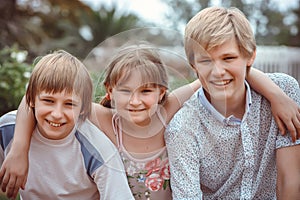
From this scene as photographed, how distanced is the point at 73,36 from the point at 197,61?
931 cm

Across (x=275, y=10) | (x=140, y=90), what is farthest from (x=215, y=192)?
(x=275, y=10)

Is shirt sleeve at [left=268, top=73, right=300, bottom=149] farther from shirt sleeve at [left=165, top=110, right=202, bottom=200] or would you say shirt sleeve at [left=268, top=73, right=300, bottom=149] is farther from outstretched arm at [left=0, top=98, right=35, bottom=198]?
outstretched arm at [left=0, top=98, right=35, bottom=198]

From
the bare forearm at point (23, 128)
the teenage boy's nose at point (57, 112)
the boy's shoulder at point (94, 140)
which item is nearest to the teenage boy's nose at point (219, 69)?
the boy's shoulder at point (94, 140)

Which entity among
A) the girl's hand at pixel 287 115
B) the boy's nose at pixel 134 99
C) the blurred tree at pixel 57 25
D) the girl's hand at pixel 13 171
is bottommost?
the blurred tree at pixel 57 25

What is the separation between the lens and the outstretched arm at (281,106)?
222cm

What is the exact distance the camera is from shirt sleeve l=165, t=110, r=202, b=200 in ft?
7.14

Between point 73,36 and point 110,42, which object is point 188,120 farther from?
point 73,36

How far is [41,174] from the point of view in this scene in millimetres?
2270

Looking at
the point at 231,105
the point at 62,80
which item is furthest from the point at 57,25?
the point at 231,105

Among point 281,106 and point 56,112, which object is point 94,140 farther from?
point 281,106

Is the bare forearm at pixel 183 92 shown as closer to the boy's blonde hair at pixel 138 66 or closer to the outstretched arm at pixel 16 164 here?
the boy's blonde hair at pixel 138 66

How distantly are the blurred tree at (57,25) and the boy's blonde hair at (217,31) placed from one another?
762 centimetres

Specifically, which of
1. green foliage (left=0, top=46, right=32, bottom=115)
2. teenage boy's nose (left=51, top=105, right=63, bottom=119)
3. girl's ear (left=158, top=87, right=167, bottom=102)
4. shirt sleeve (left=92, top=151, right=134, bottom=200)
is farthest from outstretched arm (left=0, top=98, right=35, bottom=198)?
green foliage (left=0, top=46, right=32, bottom=115)

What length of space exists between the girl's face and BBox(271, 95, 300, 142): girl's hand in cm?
46
